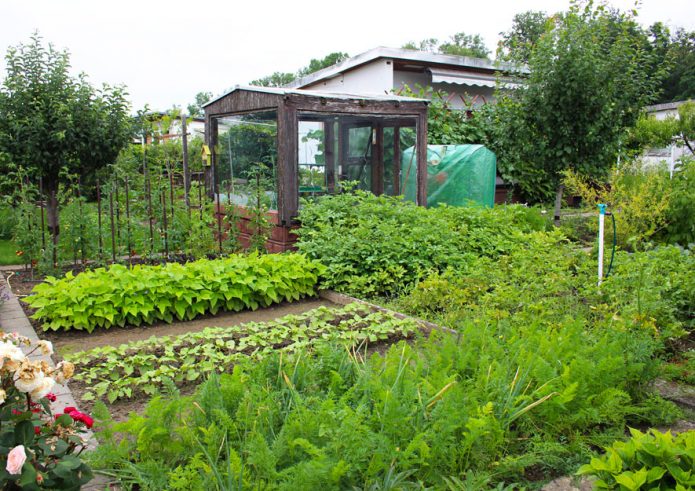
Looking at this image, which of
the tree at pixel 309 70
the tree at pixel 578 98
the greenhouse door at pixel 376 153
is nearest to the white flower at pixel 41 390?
the greenhouse door at pixel 376 153

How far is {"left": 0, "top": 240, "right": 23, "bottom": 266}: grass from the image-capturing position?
920 centimetres

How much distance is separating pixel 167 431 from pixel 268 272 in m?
3.69

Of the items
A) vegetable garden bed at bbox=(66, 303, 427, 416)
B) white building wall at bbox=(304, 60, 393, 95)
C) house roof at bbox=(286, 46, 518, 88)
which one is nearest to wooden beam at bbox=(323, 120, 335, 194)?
vegetable garden bed at bbox=(66, 303, 427, 416)

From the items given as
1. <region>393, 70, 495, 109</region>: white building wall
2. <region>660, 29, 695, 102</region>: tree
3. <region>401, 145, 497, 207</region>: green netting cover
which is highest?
<region>660, 29, 695, 102</region>: tree

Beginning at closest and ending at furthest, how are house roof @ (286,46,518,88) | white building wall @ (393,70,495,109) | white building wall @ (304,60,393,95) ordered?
house roof @ (286,46,518,88) → white building wall @ (304,60,393,95) → white building wall @ (393,70,495,109)

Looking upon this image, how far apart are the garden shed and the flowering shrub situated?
5.95 metres

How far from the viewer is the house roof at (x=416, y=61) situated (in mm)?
14438

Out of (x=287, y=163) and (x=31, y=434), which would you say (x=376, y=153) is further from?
(x=31, y=434)

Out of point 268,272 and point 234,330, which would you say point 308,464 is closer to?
point 234,330

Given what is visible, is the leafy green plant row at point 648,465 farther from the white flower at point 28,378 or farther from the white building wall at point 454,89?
the white building wall at point 454,89

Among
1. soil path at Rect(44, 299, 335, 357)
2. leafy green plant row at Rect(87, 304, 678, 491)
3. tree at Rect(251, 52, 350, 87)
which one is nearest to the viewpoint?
leafy green plant row at Rect(87, 304, 678, 491)

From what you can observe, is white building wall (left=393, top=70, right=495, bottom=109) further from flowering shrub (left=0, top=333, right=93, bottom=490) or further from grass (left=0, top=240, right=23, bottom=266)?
flowering shrub (left=0, top=333, right=93, bottom=490)

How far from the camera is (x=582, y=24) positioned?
11000mm

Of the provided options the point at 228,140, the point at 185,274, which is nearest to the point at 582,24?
the point at 228,140
